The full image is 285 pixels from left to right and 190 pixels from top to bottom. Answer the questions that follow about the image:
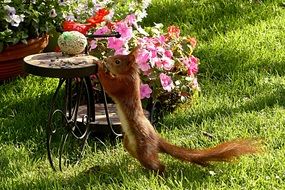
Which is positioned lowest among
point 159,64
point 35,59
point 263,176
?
point 263,176

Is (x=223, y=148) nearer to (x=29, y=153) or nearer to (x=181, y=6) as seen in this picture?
(x=29, y=153)

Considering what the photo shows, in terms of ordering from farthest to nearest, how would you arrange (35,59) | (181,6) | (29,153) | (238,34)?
(181,6) → (238,34) → (29,153) → (35,59)

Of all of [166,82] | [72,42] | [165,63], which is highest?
[72,42]

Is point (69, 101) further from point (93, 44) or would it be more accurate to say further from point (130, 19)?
point (130, 19)

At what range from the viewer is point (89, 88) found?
3.98m

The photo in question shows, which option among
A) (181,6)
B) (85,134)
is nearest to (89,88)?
(85,134)

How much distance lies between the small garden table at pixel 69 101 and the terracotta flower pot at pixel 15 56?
0.64 m

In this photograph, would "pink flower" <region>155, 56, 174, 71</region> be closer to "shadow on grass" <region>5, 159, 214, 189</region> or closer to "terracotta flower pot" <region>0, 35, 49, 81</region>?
"shadow on grass" <region>5, 159, 214, 189</region>

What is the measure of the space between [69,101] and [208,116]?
0.92m

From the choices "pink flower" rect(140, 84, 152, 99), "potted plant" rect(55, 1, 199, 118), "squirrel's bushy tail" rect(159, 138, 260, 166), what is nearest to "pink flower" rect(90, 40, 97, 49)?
"potted plant" rect(55, 1, 199, 118)

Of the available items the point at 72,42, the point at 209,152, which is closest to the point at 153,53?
the point at 72,42

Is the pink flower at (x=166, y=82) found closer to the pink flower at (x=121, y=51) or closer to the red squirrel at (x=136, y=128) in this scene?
the pink flower at (x=121, y=51)

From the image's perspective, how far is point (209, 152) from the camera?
358 cm

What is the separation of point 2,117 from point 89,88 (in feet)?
3.16
